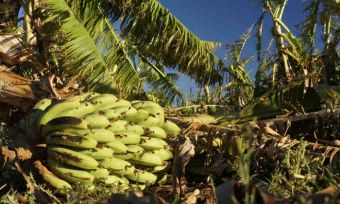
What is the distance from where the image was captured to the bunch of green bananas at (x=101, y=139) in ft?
7.84

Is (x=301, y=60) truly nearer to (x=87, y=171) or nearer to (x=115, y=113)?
(x=115, y=113)

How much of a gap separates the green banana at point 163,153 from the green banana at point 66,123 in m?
0.51

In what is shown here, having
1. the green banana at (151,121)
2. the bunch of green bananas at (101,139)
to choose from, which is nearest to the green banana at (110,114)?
the bunch of green bananas at (101,139)

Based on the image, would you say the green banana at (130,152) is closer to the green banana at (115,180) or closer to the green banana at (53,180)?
the green banana at (115,180)

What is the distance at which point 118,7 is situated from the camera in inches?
260

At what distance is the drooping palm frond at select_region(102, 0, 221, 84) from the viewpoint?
21.8 feet

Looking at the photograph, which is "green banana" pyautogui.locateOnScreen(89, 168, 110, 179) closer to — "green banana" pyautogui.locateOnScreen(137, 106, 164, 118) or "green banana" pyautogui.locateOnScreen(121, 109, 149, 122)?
"green banana" pyautogui.locateOnScreen(121, 109, 149, 122)

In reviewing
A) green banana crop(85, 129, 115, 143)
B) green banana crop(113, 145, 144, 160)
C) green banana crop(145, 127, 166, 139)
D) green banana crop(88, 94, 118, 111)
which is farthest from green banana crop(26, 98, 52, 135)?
green banana crop(145, 127, 166, 139)

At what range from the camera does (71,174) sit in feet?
7.75

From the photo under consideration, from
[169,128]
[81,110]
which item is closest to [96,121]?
[81,110]

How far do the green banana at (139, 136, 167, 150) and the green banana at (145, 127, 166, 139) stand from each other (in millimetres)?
37

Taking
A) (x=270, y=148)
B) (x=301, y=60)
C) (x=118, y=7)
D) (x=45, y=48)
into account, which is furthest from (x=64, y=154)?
(x=118, y=7)

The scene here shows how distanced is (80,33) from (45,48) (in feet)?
1.55

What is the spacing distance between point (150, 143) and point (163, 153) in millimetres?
110
